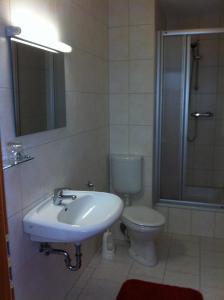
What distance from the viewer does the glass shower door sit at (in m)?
3.24

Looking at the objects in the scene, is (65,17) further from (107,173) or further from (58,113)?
(107,173)

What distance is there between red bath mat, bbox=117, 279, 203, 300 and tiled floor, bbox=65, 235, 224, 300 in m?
0.07

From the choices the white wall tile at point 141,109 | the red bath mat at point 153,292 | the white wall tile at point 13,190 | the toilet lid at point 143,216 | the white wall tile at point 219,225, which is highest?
the white wall tile at point 141,109

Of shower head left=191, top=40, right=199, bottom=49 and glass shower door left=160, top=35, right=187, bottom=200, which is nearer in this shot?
glass shower door left=160, top=35, right=187, bottom=200

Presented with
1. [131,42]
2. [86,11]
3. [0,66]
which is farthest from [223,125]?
[0,66]

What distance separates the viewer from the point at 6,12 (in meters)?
1.52

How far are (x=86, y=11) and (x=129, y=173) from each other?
1505 millimetres

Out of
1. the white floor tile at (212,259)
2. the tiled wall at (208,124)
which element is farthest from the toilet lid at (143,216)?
the tiled wall at (208,124)

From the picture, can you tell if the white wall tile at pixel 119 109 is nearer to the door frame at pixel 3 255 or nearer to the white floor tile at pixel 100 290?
the white floor tile at pixel 100 290

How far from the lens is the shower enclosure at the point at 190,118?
326 centimetres

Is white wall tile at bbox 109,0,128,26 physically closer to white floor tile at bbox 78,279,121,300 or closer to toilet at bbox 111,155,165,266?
toilet at bbox 111,155,165,266

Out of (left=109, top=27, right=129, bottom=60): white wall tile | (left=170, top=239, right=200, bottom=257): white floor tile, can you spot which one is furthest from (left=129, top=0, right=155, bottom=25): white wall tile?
(left=170, top=239, right=200, bottom=257): white floor tile

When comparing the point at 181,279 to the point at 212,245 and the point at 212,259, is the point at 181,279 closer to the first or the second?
the point at 212,259

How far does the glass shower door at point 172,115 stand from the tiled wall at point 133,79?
0.28 m
